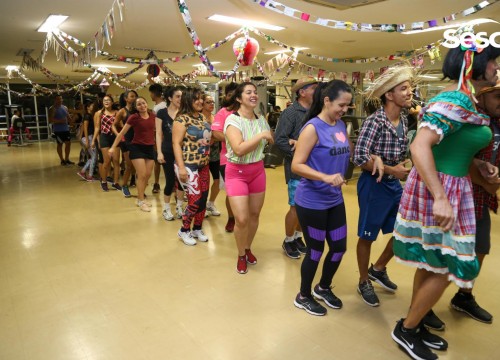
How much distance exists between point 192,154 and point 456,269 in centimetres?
233

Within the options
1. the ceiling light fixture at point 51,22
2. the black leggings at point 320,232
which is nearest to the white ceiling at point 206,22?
the ceiling light fixture at point 51,22

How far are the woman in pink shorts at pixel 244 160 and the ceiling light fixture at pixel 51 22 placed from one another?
427 cm

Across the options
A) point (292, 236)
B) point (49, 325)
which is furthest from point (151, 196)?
point (49, 325)

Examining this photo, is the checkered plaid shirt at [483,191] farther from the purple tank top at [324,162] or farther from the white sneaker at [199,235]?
the white sneaker at [199,235]

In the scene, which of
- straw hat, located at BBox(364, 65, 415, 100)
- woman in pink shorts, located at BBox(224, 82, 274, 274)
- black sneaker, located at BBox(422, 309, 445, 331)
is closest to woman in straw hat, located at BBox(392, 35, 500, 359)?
black sneaker, located at BBox(422, 309, 445, 331)

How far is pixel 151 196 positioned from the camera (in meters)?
5.62

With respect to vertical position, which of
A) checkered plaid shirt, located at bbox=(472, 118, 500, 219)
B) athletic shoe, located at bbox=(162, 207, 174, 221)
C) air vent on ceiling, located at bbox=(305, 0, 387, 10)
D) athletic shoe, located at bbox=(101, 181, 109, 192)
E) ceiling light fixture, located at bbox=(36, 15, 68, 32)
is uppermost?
air vent on ceiling, located at bbox=(305, 0, 387, 10)

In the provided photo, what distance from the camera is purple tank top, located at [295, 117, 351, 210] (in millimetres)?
2162

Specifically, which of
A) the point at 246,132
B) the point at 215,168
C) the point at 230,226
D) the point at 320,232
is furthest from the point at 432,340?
the point at 215,168

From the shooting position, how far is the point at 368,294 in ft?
8.23

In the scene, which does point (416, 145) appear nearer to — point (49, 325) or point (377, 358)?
point (377, 358)

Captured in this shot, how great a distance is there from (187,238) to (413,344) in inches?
87.9

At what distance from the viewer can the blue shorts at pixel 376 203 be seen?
2389mm

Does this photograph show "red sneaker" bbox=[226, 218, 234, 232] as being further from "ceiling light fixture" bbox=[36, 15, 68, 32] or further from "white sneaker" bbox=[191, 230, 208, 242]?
"ceiling light fixture" bbox=[36, 15, 68, 32]
